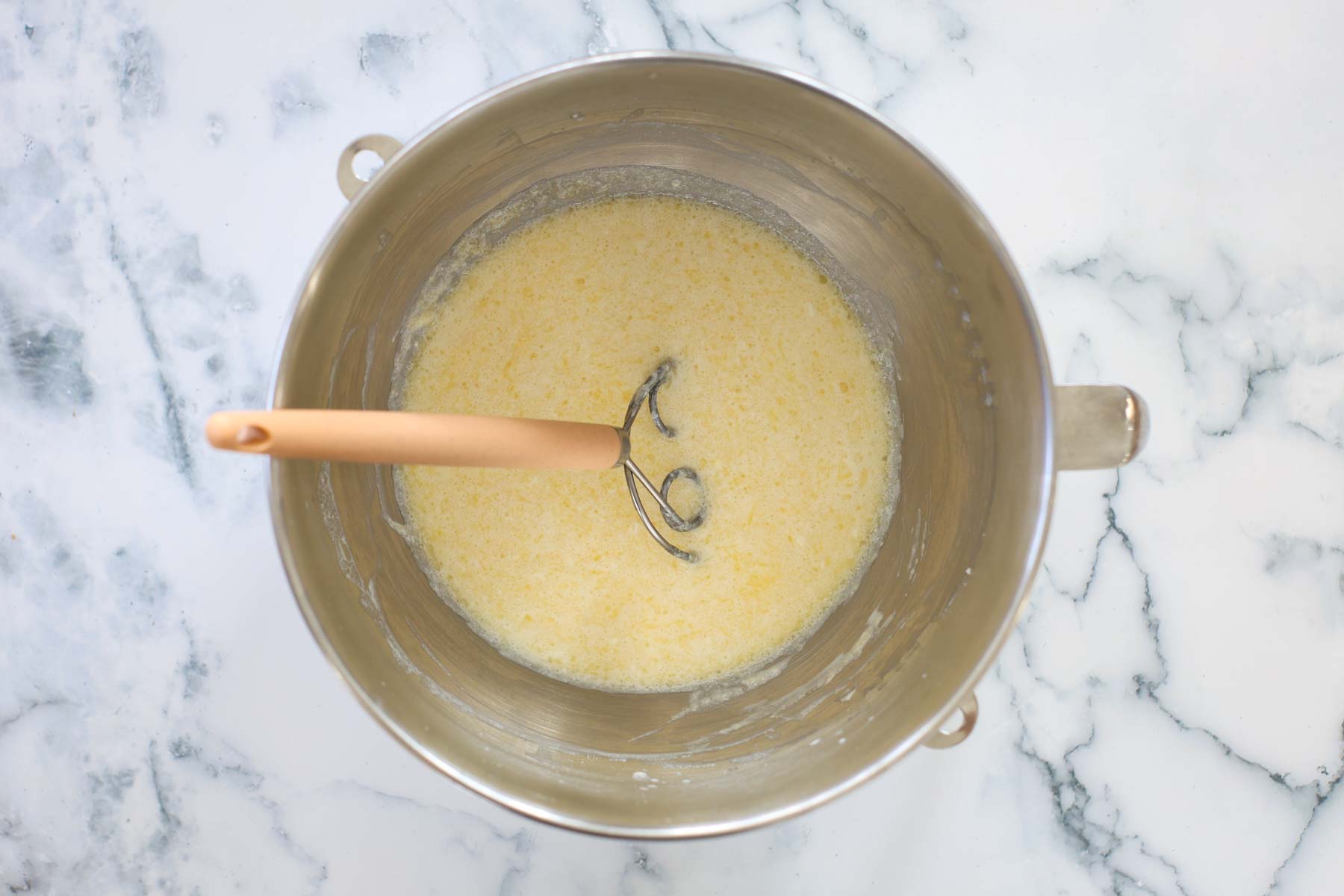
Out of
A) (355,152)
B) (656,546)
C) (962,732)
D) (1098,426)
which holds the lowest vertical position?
(962,732)

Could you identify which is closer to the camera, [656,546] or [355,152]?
[355,152]

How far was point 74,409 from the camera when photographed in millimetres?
1128

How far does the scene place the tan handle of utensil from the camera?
61 centimetres

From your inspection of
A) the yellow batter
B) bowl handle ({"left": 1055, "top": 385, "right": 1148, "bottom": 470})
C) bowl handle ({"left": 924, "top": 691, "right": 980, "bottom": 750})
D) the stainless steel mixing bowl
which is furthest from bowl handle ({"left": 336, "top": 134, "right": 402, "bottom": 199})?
bowl handle ({"left": 924, "top": 691, "right": 980, "bottom": 750})

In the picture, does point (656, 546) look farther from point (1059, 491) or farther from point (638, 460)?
point (1059, 491)

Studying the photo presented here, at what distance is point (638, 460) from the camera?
1.09 metres

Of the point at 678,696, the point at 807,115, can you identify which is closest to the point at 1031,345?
the point at 807,115

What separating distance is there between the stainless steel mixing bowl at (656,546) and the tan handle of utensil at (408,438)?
16 cm

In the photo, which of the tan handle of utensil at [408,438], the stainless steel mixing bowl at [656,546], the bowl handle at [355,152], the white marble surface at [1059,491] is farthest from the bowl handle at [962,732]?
the bowl handle at [355,152]

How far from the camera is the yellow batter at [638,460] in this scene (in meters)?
1.09

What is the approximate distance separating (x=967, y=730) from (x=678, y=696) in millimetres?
331

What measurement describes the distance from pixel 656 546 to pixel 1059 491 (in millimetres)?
492

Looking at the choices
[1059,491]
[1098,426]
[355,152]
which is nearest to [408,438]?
[355,152]

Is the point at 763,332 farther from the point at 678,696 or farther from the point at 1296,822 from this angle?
the point at 1296,822
